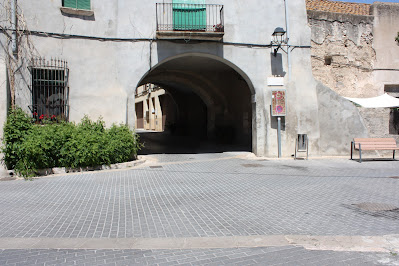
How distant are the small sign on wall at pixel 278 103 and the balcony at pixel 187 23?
299 centimetres

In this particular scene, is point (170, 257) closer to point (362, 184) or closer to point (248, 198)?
point (248, 198)

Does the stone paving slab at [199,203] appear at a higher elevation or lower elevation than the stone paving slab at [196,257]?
higher

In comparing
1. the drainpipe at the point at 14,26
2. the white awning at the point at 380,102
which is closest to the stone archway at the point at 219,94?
the white awning at the point at 380,102

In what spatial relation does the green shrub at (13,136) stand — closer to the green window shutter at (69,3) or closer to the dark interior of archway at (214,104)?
the green window shutter at (69,3)

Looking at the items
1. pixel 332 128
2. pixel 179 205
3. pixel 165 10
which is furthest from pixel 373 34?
pixel 179 205

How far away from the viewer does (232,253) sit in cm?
364

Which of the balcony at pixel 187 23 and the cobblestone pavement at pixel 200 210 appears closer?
the cobblestone pavement at pixel 200 210

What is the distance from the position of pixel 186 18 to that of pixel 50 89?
517 cm

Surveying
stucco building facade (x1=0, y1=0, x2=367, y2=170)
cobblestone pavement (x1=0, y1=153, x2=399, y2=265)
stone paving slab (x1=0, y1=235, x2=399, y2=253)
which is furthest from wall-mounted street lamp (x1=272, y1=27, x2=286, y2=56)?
stone paving slab (x1=0, y1=235, x2=399, y2=253)

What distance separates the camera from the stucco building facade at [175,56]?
387 inches

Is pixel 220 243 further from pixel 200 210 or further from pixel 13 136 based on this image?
pixel 13 136

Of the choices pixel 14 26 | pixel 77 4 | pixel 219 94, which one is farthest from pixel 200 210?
pixel 219 94

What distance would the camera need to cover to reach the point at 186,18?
11.0 metres

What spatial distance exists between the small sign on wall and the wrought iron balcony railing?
10.2 feet
